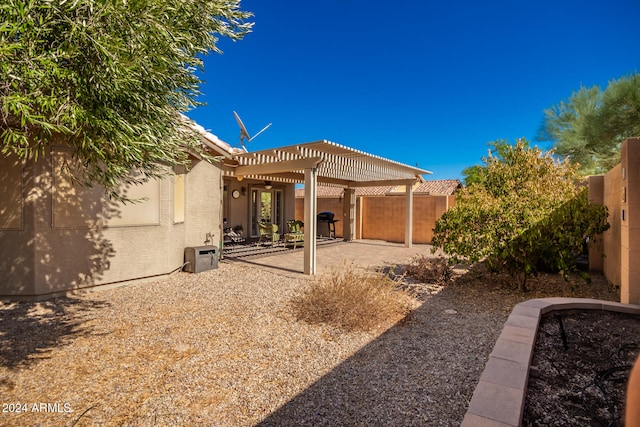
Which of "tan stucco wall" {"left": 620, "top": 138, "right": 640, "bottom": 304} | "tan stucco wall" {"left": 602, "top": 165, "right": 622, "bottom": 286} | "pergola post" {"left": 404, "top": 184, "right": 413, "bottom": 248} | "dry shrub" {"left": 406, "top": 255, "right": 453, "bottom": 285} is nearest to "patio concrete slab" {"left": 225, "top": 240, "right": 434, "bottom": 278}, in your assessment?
"pergola post" {"left": 404, "top": 184, "right": 413, "bottom": 248}

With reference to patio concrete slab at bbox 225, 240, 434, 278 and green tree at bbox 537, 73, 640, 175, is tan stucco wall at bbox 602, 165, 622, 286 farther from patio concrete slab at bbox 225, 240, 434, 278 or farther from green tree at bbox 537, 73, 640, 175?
green tree at bbox 537, 73, 640, 175

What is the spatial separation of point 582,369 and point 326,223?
15.4 meters

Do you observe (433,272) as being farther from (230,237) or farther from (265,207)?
(265,207)

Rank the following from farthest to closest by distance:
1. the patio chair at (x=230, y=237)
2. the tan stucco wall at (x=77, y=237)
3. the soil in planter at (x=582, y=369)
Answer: the patio chair at (x=230, y=237) → the tan stucco wall at (x=77, y=237) → the soil in planter at (x=582, y=369)

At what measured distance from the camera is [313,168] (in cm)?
796

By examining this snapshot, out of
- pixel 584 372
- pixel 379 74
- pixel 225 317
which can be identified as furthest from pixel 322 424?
pixel 379 74

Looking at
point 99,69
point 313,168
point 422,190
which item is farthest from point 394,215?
point 99,69

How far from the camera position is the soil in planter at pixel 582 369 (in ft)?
7.18

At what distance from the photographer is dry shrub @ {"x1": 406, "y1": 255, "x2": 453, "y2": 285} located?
7.54 metres

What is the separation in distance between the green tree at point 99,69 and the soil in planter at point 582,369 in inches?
165

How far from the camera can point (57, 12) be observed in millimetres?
2727

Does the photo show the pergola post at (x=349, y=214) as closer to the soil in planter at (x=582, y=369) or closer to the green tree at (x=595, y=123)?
the green tree at (x=595, y=123)

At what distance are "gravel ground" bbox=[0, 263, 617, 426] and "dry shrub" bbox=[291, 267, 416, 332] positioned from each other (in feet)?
0.66

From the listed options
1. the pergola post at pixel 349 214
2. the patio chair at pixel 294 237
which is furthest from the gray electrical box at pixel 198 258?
the pergola post at pixel 349 214
